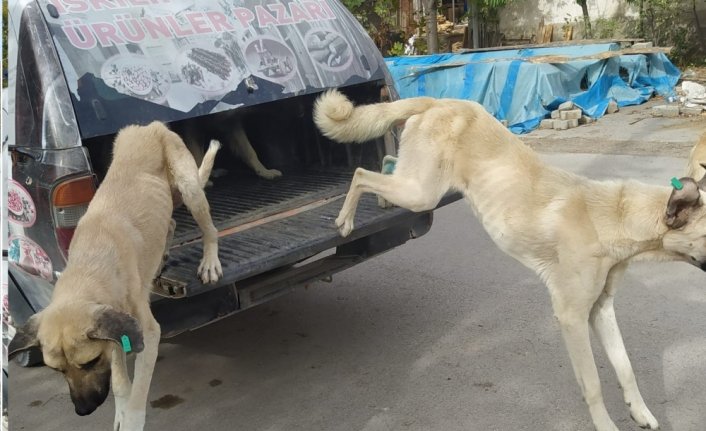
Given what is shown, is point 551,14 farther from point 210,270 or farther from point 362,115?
point 210,270

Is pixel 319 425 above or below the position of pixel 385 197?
below

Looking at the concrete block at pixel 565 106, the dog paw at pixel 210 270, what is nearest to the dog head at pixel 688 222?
the dog paw at pixel 210 270

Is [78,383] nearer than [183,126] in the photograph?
Yes

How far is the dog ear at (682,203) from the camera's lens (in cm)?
343

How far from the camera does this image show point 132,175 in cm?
398

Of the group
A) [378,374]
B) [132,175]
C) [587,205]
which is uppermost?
[132,175]

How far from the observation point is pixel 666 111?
1201cm

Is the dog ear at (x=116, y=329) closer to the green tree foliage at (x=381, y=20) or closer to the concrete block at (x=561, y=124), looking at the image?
the concrete block at (x=561, y=124)

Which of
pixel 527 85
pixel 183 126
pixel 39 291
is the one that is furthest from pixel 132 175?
pixel 527 85

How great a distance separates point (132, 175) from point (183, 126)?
218cm

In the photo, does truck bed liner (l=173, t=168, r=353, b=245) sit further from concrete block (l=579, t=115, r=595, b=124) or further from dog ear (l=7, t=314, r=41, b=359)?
concrete block (l=579, t=115, r=595, b=124)

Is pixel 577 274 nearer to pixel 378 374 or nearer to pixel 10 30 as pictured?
pixel 378 374

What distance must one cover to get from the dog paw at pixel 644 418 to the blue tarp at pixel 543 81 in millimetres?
9048

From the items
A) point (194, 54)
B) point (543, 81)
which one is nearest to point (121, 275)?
point (194, 54)
